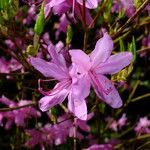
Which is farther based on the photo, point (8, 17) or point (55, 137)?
point (55, 137)

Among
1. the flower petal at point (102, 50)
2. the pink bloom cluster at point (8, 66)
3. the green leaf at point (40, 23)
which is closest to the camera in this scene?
the flower petal at point (102, 50)

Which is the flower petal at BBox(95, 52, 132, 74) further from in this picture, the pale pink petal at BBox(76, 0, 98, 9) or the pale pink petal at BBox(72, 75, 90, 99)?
the pale pink petal at BBox(76, 0, 98, 9)

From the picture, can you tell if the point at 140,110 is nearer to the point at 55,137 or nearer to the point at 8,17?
the point at 55,137

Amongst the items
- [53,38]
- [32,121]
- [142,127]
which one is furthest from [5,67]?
[53,38]

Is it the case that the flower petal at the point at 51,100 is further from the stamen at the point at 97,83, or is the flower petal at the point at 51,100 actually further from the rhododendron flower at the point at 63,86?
the stamen at the point at 97,83

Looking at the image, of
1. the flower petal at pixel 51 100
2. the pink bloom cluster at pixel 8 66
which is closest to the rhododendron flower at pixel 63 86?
the flower petal at pixel 51 100

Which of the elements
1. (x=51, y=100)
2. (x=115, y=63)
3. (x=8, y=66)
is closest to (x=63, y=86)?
(x=51, y=100)

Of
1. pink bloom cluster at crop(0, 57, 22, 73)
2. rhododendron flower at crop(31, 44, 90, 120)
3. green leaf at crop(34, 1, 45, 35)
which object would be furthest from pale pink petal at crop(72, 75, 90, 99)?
pink bloom cluster at crop(0, 57, 22, 73)

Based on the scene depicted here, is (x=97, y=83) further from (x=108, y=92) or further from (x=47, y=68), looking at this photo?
(x=47, y=68)
